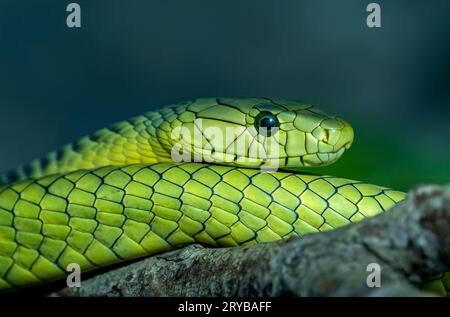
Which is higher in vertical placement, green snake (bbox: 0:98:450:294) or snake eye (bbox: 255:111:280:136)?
snake eye (bbox: 255:111:280:136)

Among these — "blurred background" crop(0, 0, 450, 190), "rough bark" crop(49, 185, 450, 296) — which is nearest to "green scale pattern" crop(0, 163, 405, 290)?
"rough bark" crop(49, 185, 450, 296)

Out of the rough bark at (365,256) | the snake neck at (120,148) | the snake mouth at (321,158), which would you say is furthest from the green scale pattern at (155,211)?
the snake neck at (120,148)

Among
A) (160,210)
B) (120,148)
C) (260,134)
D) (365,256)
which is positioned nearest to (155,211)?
(160,210)

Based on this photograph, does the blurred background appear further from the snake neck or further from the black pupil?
the black pupil

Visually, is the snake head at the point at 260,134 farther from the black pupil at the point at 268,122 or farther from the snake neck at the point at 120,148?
the snake neck at the point at 120,148
